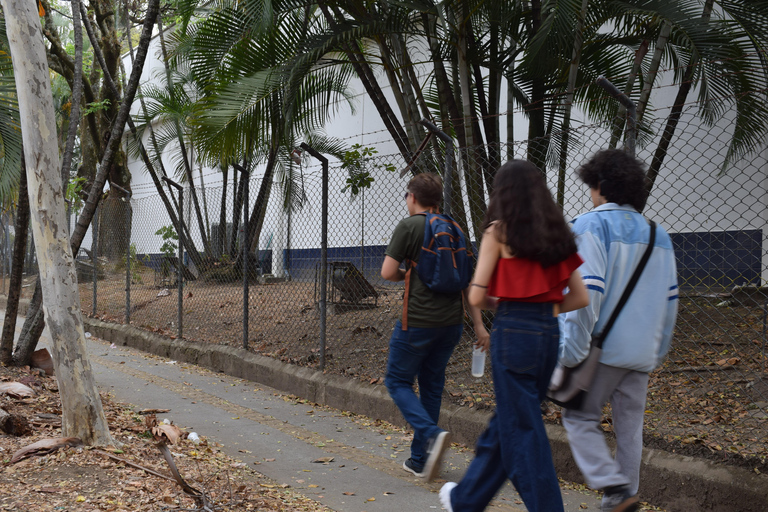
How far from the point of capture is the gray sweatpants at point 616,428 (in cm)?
290

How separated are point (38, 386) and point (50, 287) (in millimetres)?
2180

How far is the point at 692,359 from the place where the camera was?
20.6 ft

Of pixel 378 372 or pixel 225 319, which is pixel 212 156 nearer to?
pixel 378 372

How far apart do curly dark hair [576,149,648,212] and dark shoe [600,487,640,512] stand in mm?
1261

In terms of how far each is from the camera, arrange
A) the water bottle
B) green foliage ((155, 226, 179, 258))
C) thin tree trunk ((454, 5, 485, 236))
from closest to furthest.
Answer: the water bottle < thin tree trunk ((454, 5, 485, 236)) < green foliage ((155, 226, 179, 258))

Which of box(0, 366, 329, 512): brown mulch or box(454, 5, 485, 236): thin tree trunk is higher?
box(454, 5, 485, 236): thin tree trunk

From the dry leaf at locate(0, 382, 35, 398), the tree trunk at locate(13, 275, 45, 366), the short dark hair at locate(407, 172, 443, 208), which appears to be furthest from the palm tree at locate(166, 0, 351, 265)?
the short dark hair at locate(407, 172, 443, 208)

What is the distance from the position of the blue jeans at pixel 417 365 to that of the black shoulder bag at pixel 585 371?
43.0 inches

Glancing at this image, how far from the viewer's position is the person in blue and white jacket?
292 centimetres

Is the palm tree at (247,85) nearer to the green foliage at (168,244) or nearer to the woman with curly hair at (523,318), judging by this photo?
the woman with curly hair at (523,318)

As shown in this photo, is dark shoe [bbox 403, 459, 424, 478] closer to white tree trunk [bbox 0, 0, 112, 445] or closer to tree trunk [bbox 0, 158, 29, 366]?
white tree trunk [bbox 0, 0, 112, 445]

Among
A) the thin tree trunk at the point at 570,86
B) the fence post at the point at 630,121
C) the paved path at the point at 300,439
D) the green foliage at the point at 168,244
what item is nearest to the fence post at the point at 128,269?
the green foliage at the point at 168,244

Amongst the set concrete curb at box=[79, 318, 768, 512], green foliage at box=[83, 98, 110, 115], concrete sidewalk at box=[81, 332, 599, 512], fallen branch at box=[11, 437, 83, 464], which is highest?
green foliage at box=[83, 98, 110, 115]

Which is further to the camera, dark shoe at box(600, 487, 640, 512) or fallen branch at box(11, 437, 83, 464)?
fallen branch at box(11, 437, 83, 464)
